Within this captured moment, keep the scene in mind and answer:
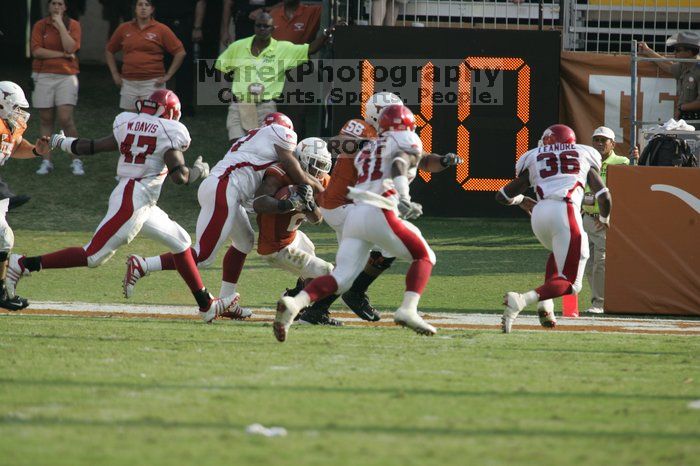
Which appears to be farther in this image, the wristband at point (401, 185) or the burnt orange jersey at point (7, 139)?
the burnt orange jersey at point (7, 139)

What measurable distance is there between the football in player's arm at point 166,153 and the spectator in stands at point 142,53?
5056 mm

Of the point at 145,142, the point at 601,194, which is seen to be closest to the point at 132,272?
the point at 145,142

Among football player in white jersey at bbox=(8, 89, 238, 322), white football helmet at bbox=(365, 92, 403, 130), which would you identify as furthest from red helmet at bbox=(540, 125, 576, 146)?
football player in white jersey at bbox=(8, 89, 238, 322)

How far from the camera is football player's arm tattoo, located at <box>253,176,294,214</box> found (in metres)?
8.32

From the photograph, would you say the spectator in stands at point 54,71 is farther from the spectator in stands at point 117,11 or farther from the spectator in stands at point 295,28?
the spectator in stands at point 117,11

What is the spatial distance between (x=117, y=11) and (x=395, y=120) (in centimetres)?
1109

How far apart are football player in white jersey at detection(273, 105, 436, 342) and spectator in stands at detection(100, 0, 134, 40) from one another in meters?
10.8

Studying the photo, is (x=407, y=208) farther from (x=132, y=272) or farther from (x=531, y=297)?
(x=132, y=272)

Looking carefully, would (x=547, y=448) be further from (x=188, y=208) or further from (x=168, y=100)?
(x=188, y=208)

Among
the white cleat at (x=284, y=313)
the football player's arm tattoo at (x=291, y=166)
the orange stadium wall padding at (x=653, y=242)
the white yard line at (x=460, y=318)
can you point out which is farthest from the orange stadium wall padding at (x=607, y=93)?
the white cleat at (x=284, y=313)

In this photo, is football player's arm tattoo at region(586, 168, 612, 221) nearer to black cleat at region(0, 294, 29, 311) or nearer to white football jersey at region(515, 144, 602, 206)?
white football jersey at region(515, 144, 602, 206)

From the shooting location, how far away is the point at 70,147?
A: 847 cm

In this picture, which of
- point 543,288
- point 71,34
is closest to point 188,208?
point 71,34

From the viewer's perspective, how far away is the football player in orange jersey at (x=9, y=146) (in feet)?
27.6
